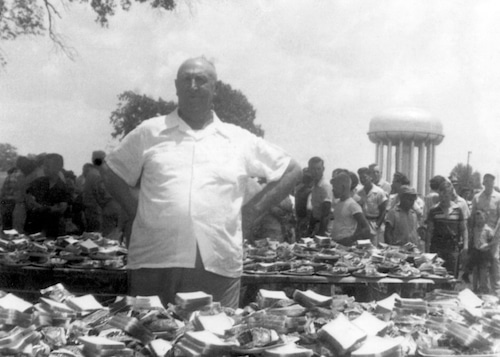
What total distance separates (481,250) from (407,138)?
6.05ft

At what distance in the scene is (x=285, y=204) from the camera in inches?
204

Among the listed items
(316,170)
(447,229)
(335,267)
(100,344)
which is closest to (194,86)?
(100,344)

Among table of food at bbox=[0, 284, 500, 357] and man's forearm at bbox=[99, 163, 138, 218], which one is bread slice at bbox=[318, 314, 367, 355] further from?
man's forearm at bbox=[99, 163, 138, 218]

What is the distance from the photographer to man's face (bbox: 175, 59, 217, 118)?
237cm

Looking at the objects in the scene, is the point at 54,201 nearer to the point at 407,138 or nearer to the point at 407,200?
the point at 407,200

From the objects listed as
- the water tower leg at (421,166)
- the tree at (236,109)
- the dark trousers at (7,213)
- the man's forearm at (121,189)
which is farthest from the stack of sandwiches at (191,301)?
the water tower leg at (421,166)

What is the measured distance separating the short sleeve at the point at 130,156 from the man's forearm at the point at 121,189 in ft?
0.06

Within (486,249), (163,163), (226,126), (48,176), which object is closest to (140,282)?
(163,163)

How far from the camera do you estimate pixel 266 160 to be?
2.45 metres

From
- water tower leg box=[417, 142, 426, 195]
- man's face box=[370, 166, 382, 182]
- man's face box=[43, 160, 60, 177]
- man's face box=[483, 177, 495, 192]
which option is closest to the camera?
man's face box=[43, 160, 60, 177]

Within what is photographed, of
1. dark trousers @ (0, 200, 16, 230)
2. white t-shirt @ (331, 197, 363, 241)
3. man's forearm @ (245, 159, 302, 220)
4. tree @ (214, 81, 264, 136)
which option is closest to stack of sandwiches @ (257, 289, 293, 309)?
man's forearm @ (245, 159, 302, 220)

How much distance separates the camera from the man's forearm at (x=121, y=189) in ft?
7.92

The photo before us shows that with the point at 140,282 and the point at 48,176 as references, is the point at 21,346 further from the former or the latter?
the point at 48,176

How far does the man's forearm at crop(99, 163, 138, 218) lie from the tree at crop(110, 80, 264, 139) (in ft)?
8.09
